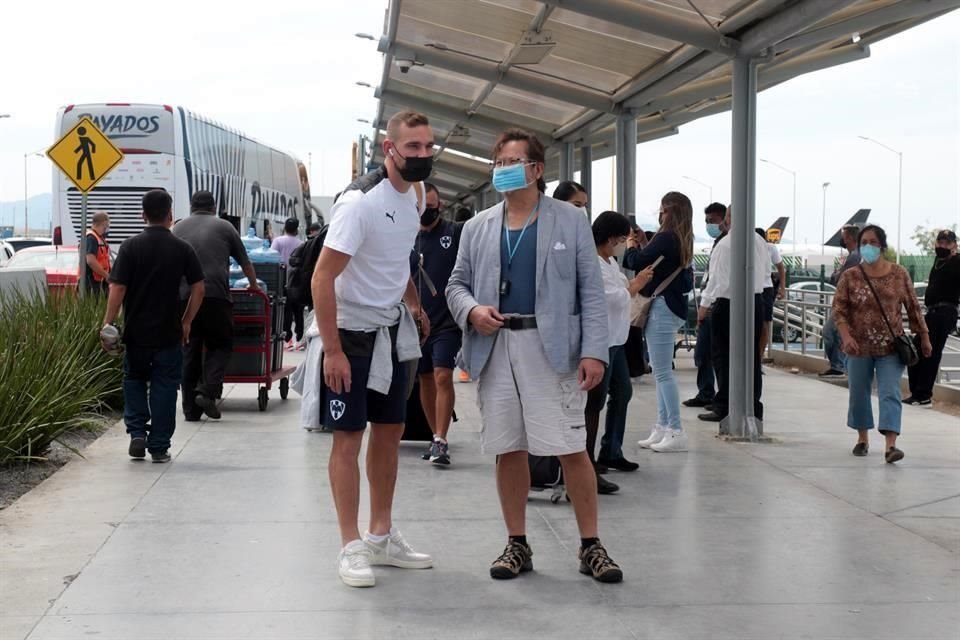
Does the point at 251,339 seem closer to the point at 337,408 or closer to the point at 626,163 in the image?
the point at 626,163

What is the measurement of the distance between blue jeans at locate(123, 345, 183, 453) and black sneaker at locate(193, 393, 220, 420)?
2.29 metres

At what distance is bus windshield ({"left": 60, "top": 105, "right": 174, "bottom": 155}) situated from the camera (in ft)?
83.4

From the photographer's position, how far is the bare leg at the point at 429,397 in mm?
9961

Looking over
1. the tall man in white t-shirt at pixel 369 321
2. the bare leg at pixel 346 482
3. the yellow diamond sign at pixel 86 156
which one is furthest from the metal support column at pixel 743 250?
the yellow diamond sign at pixel 86 156

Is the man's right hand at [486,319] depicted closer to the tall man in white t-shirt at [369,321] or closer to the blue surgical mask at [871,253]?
the tall man in white t-shirt at [369,321]

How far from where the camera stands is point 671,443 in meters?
10.5

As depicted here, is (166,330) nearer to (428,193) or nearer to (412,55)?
(428,193)

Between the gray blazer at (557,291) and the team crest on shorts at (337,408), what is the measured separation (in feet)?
1.99

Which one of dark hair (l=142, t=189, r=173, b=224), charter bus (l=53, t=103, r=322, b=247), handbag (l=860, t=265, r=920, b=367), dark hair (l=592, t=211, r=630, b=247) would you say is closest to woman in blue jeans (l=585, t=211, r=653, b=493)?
dark hair (l=592, t=211, r=630, b=247)

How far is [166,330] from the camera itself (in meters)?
9.45

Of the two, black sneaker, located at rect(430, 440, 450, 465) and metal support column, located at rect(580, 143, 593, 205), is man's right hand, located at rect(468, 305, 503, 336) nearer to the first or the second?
black sneaker, located at rect(430, 440, 450, 465)

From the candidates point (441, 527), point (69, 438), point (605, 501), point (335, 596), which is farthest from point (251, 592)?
point (69, 438)

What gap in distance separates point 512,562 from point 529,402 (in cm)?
76

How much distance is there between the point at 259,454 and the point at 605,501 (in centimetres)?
300
